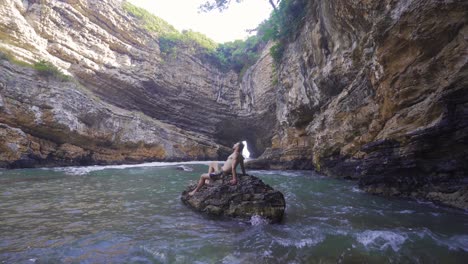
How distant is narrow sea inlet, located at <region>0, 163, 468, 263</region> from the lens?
3090mm

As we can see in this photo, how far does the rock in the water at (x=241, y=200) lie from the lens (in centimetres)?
463

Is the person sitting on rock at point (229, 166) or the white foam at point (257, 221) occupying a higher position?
the person sitting on rock at point (229, 166)

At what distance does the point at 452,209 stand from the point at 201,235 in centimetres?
506

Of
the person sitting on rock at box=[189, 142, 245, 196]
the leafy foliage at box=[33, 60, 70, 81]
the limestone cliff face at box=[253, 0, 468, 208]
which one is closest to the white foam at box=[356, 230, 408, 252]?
the limestone cliff face at box=[253, 0, 468, 208]

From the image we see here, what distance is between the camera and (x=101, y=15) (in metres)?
22.0

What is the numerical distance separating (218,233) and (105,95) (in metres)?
20.7

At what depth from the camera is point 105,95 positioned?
69.6 ft

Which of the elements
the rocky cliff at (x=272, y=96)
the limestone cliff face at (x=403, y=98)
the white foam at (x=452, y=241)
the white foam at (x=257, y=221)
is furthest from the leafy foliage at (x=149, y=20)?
the white foam at (x=452, y=241)

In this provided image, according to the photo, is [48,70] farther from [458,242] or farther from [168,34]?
[458,242]

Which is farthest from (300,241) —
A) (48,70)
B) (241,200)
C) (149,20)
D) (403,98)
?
(149,20)

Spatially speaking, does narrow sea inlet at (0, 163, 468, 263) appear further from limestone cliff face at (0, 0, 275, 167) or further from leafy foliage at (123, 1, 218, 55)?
leafy foliage at (123, 1, 218, 55)

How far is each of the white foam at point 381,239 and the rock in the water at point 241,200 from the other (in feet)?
4.59

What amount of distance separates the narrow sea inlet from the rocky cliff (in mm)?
1542

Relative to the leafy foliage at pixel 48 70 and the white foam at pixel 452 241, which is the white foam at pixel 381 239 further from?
the leafy foliage at pixel 48 70
